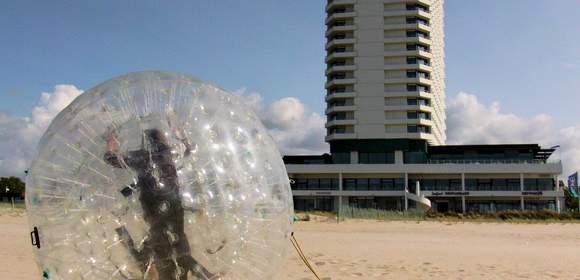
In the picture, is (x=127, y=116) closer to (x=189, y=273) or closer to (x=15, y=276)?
(x=189, y=273)

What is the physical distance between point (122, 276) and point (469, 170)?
68.0 meters

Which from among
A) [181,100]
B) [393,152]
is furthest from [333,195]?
[181,100]

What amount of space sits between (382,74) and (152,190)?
7343cm

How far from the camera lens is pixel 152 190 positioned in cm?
443

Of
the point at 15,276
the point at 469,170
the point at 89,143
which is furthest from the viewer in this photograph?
the point at 469,170

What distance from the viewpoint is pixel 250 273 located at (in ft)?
16.1

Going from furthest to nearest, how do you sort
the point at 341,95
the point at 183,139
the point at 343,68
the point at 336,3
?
the point at 336,3 → the point at 343,68 → the point at 341,95 → the point at 183,139

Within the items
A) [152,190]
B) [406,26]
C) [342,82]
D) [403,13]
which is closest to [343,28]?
[342,82]

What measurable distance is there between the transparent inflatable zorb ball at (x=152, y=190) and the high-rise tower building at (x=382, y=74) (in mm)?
70567

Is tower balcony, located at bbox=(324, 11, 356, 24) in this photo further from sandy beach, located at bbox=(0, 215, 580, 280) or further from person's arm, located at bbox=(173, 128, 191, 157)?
person's arm, located at bbox=(173, 128, 191, 157)

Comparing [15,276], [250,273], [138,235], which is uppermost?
[138,235]

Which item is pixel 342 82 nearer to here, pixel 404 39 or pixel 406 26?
pixel 404 39

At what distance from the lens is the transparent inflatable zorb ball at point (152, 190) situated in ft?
14.5

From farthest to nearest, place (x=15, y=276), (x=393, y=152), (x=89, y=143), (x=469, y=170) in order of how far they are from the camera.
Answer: (x=393, y=152) → (x=469, y=170) → (x=15, y=276) → (x=89, y=143)
